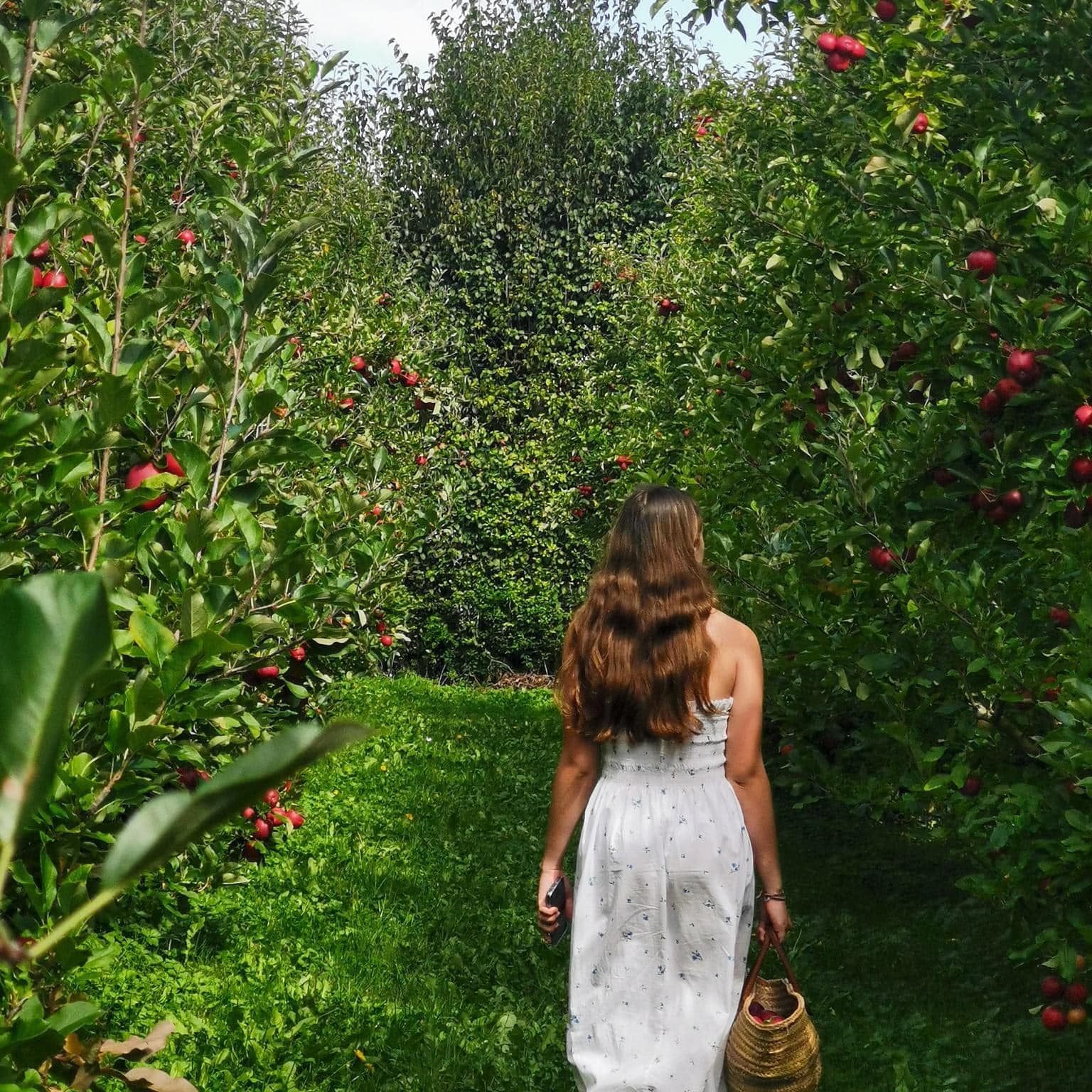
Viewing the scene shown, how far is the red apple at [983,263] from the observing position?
3.63m

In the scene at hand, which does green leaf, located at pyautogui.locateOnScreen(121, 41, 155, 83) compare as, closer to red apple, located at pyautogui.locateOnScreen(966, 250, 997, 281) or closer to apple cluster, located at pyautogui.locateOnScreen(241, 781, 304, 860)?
red apple, located at pyautogui.locateOnScreen(966, 250, 997, 281)

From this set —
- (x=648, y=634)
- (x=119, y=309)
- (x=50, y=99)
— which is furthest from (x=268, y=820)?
(x=50, y=99)

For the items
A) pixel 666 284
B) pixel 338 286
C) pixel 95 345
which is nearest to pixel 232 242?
pixel 95 345

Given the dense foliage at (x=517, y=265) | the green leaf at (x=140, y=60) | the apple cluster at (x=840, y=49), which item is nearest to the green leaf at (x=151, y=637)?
the green leaf at (x=140, y=60)

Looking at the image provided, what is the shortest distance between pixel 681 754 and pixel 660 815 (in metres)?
0.16

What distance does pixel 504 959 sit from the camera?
17.6ft

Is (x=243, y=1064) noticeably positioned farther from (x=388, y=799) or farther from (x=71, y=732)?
(x=388, y=799)

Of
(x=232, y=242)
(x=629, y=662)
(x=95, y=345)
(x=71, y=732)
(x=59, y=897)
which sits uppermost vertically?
(x=232, y=242)

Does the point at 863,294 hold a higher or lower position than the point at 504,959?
higher

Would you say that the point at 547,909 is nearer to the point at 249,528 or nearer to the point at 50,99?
the point at 249,528

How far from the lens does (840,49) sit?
16.2ft

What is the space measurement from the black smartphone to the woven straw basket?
1.70 feet

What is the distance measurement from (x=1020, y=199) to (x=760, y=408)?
2099mm

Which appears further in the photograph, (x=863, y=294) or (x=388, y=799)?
(x=388, y=799)
